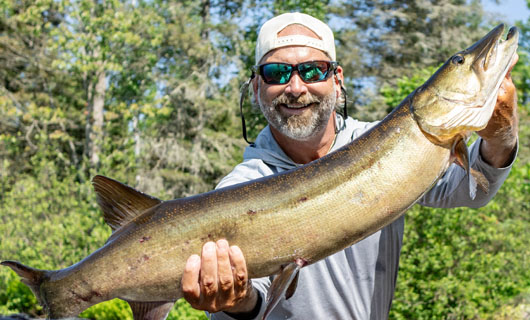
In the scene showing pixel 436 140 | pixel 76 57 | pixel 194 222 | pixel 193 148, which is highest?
pixel 193 148

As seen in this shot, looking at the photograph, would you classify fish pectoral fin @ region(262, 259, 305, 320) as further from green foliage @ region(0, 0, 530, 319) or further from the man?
green foliage @ region(0, 0, 530, 319)

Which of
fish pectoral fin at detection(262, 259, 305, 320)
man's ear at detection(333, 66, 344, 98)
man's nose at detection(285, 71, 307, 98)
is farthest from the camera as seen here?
man's ear at detection(333, 66, 344, 98)

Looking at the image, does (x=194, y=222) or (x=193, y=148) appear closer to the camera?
(x=194, y=222)

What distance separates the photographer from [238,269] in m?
2.76

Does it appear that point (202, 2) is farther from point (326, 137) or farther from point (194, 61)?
point (326, 137)

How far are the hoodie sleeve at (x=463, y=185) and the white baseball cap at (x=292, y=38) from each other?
115 cm

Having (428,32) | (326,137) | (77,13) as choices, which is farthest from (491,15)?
(326,137)

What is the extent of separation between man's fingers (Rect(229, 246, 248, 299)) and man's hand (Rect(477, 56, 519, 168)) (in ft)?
4.53

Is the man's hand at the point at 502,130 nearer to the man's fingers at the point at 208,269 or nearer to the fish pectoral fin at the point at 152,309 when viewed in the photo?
the man's fingers at the point at 208,269

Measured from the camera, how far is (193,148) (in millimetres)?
27344

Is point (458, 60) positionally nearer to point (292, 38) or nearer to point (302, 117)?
point (302, 117)

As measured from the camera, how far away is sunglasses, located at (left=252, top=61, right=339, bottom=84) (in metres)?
3.65

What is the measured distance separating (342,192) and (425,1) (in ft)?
100

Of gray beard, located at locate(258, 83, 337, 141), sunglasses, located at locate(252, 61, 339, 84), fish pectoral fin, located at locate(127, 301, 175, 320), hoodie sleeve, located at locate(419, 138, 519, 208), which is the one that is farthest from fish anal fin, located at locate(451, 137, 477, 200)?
fish pectoral fin, located at locate(127, 301, 175, 320)
